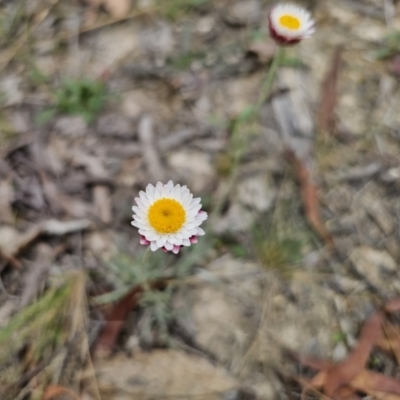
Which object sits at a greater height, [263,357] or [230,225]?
[230,225]

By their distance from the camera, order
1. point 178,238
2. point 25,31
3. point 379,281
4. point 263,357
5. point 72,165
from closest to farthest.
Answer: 1. point 178,238
2. point 263,357
3. point 379,281
4. point 72,165
5. point 25,31

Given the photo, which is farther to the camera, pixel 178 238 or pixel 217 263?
pixel 217 263

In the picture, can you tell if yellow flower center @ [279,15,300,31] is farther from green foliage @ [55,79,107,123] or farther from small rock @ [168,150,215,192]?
green foliage @ [55,79,107,123]

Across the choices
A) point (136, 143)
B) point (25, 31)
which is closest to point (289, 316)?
point (136, 143)

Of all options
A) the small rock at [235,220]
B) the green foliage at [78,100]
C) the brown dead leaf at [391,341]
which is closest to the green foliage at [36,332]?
the small rock at [235,220]

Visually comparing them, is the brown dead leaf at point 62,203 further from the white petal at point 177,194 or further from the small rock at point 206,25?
the small rock at point 206,25

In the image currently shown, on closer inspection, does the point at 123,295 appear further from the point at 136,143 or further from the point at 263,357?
the point at 136,143

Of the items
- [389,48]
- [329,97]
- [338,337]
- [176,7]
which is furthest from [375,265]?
[176,7]

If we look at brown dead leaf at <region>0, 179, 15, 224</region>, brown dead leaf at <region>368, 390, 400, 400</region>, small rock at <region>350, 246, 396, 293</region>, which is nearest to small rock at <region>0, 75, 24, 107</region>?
brown dead leaf at <region>0, 179, 15, 224</region>
